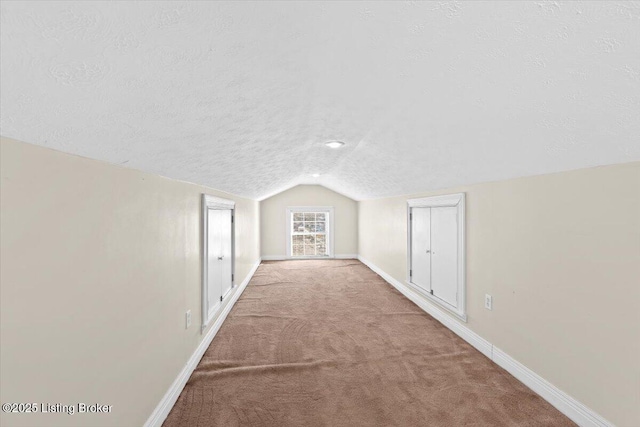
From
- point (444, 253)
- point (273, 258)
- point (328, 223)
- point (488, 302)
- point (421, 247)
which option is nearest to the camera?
point (488, 302)

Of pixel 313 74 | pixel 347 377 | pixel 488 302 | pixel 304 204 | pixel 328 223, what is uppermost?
pixel 313 74

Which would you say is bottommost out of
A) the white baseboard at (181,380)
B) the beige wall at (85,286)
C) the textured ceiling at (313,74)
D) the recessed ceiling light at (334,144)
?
the white baseboard at (181,380)

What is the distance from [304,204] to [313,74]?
7175mm

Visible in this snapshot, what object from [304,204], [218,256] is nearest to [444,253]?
[218,256]

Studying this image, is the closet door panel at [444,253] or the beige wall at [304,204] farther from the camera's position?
the beige wall at [304,204]

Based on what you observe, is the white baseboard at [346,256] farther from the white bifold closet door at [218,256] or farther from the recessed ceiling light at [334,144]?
the recessed ceiling light at [334,144]

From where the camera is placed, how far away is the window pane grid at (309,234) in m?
8.69

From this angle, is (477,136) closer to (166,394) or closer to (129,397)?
(129,397)

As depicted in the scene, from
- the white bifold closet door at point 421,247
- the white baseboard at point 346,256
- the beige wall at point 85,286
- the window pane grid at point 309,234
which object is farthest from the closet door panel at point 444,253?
the window pane grid at point 309,234

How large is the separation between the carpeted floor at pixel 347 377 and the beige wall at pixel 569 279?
0.32 metres

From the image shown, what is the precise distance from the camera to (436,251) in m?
3.89

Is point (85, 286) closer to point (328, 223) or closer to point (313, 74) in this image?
point (313, 74)

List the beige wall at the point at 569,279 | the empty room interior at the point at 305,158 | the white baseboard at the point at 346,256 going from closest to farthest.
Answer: the empty room interior at the point at 305,158
the beige wall at the point at 569,279
the white baseboard at the point at 346,256

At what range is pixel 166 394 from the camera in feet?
6.70
